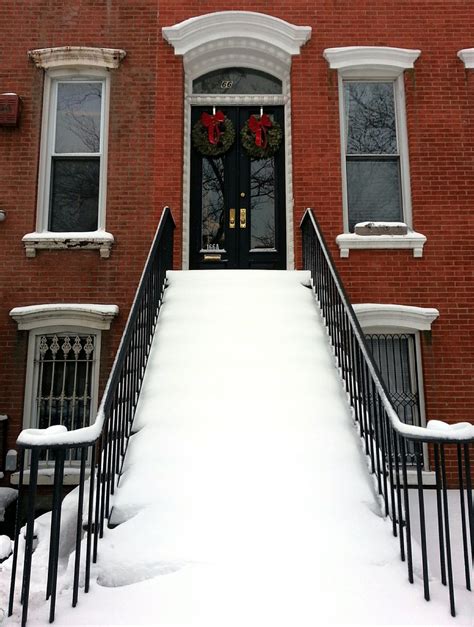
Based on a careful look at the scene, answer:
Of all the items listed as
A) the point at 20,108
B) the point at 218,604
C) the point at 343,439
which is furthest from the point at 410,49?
the point at 218,604

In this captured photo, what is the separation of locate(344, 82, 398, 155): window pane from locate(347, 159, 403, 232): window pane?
7.4 inches

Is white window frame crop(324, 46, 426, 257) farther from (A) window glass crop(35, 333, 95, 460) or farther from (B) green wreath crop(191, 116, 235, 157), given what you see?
(A) window glass crop(35, 333, 95, 460)

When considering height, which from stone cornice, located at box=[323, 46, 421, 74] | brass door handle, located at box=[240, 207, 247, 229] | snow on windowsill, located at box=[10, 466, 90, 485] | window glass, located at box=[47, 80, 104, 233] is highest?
stone cornice, located at box=[323, 46, 421, 74]

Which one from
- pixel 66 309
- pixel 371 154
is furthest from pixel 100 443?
pixel 371 154

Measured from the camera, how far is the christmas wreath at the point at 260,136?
24.6 ft

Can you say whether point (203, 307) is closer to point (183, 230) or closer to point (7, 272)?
point (183, 230)

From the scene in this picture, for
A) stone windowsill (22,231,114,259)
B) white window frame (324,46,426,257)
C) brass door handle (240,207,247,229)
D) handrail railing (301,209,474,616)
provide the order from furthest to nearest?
1. brass door handle (240,207,247,229)
2. white window frame (324,46,426,257)
3. stone windowsill (22,231,114,259)
4. handrail railing (301,209,474,616)

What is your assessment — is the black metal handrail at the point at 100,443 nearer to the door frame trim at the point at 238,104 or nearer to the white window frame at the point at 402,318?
the door frame trim at the point at 238,104

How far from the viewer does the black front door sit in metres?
7.39

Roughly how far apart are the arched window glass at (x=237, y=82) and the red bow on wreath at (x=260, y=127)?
0.51m

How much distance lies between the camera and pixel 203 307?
5.60 m

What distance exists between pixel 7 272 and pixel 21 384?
144cm

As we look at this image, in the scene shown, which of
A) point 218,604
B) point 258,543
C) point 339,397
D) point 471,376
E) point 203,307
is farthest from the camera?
point 471,376

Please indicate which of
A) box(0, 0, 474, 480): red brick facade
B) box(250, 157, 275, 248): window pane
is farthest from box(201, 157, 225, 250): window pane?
box(0, 0, 474, 480): red brick facade
